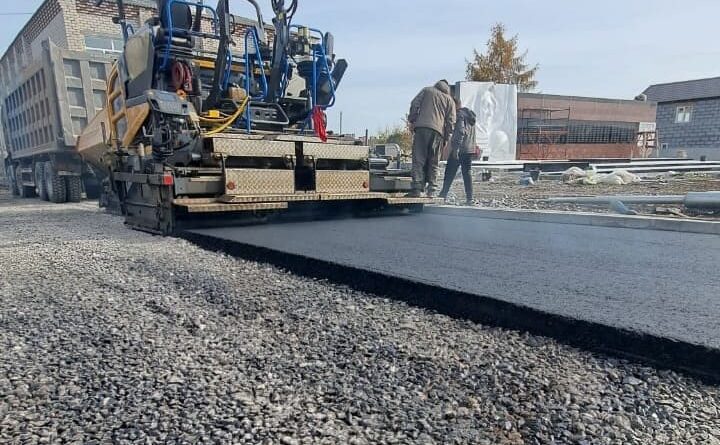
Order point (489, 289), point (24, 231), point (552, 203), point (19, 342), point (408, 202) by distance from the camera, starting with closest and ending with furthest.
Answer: point (19, 342) < point (489, 289) < point (24, 231) < point (408, 202) < point (552, 203)

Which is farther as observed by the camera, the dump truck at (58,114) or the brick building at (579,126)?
the brick building at (579,126)

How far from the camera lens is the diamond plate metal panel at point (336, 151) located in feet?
16.9

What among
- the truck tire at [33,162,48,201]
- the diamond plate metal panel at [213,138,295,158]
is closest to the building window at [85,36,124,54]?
the truck tire at [33,162,48,201]

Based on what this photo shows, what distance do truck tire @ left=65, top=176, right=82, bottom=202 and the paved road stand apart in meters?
6.36

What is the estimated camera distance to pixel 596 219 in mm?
4730

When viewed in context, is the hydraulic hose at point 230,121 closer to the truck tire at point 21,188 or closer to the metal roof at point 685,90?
the truck tire at point 21,188

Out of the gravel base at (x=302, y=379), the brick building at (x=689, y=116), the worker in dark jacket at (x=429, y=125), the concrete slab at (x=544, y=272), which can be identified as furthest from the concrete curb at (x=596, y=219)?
the brick building at (x=689, y=116)

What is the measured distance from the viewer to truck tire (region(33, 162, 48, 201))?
9711 mm

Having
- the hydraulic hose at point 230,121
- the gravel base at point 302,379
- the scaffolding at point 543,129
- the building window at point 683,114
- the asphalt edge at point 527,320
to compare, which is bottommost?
the gravel base at point 302,379

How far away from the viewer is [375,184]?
587 cm

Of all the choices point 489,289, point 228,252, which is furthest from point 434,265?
point 228,252

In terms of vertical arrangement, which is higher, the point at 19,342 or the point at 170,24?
the point at 170,24

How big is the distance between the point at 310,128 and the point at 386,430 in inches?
193

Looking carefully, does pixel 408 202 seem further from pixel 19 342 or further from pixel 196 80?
pixel 19 342
